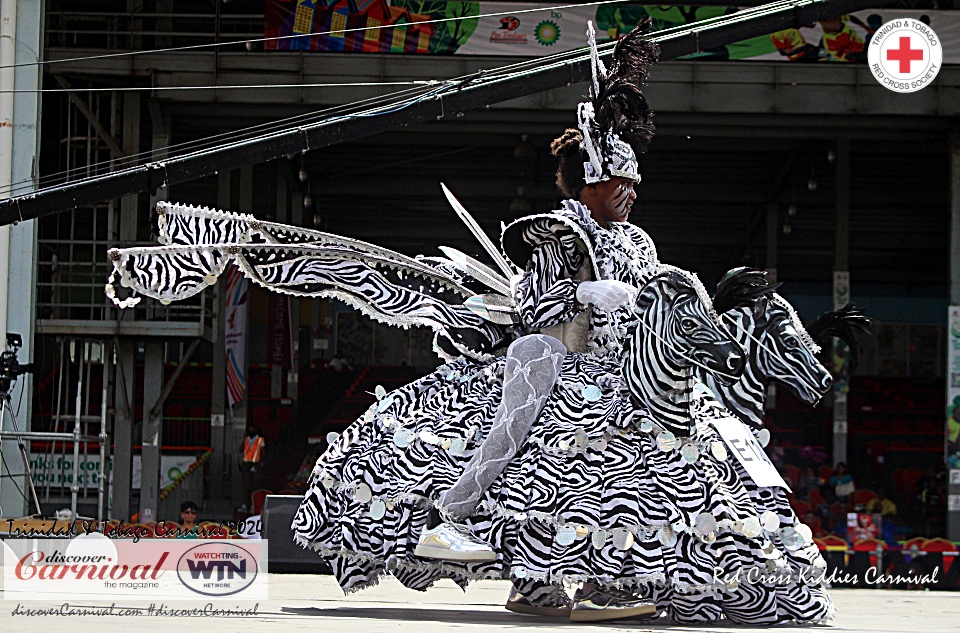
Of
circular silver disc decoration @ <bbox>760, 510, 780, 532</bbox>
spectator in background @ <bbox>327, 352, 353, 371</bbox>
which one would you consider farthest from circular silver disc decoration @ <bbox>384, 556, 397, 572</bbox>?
spectator in background @ <bbox>327, 352, 353, 371</bbox>

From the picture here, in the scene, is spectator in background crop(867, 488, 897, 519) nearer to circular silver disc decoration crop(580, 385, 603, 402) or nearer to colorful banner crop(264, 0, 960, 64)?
colorful banner crop(264, 0, 960, 64)

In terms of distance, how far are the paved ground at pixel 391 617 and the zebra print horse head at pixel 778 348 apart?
896mm

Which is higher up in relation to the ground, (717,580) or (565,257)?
(565,257)

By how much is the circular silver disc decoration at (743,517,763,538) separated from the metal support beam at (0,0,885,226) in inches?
141

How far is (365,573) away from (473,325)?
1.24 m

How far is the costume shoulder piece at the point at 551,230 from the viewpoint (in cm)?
521

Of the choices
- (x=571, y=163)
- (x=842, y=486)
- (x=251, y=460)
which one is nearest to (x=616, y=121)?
(x=571, y=163)

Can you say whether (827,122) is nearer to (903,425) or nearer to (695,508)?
(903,425)

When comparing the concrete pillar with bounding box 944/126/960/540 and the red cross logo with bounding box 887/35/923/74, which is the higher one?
the red cross logo with bounding box 887/35/923/74

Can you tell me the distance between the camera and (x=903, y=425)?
24.2 m

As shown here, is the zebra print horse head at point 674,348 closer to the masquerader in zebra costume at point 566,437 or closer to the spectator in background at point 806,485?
the masquerader in zebra costume at point 566,437

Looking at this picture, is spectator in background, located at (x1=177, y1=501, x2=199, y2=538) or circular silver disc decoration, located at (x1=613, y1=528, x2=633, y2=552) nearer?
circular silver disc decoration, located at (x1=613, y1=528, x2=633, y2=552)

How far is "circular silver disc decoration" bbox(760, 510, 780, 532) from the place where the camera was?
4.88 metres

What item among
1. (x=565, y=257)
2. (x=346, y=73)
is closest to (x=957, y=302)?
(x=346, y=73)
